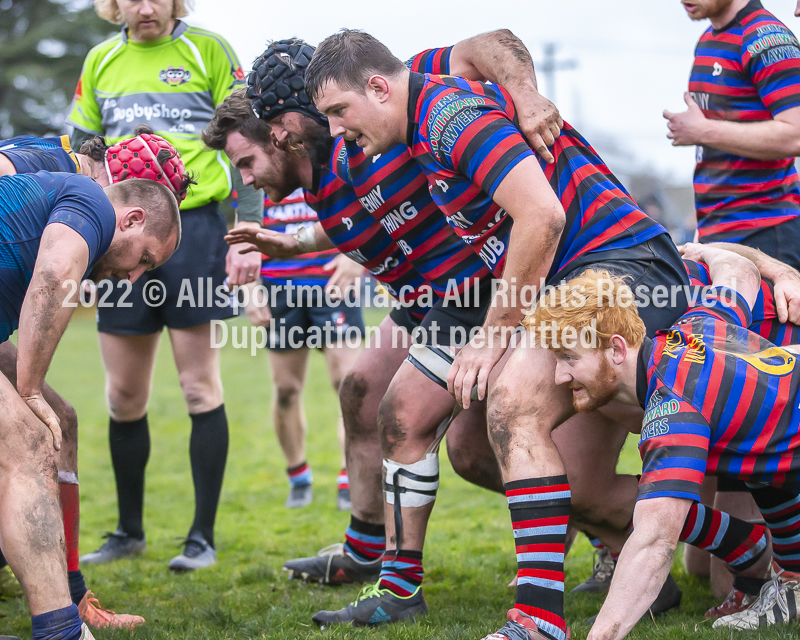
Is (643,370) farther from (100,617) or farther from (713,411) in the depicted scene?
(100,617)

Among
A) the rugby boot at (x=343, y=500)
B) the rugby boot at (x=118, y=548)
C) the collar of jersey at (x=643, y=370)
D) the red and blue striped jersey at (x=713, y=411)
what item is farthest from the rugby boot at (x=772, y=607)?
the rugby boot at (x=343, y=500)

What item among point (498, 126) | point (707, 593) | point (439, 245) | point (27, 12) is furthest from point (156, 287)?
point (27, 12)

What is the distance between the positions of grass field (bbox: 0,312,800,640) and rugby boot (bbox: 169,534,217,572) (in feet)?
0.22

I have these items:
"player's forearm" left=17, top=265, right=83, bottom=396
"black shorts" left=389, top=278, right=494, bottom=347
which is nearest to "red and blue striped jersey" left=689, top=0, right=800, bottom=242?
"black shorts" left=389, top=278, right=494, bottom=347

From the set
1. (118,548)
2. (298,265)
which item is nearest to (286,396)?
(298,265)

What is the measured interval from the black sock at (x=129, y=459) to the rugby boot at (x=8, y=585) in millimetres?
819

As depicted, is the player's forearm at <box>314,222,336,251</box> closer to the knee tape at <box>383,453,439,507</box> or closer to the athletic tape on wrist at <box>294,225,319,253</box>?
the athletic tape on wrist at <box>294,225,319,253</box>

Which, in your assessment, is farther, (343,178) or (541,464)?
(343,178)

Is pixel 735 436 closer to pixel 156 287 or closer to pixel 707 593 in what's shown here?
pixel 707 593

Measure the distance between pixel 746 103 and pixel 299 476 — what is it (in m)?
3.72

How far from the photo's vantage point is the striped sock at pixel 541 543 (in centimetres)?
247

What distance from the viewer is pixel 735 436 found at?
248 centimetres

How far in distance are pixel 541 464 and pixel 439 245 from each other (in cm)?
102

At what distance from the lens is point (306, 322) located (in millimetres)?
5797
